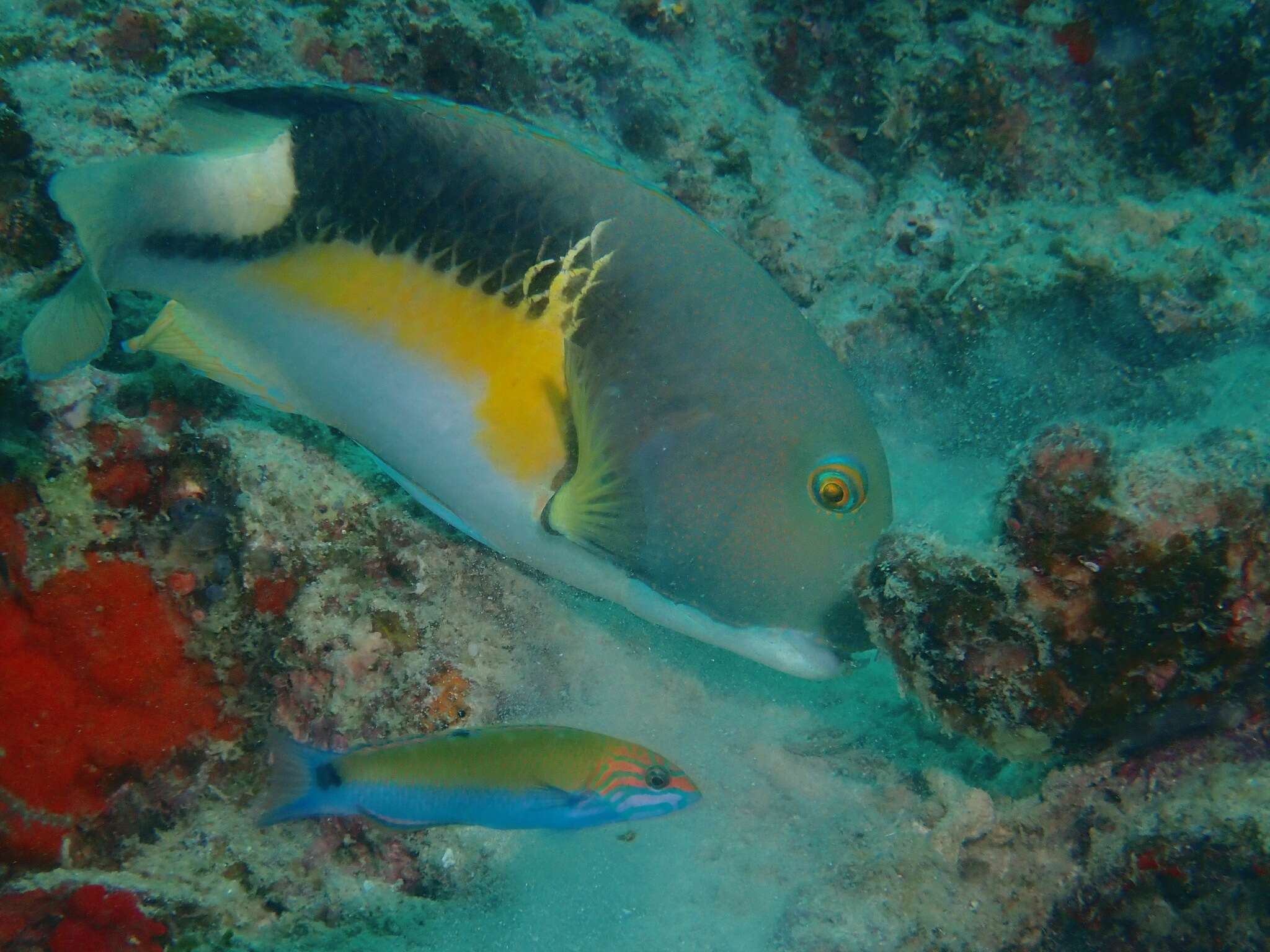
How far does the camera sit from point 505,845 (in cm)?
328

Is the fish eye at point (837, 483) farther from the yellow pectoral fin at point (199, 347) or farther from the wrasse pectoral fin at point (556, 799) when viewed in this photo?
the yellow pectoral fin at point (199, 347)

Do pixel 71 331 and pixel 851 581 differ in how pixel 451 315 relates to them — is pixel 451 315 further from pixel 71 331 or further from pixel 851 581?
pixel 851 581

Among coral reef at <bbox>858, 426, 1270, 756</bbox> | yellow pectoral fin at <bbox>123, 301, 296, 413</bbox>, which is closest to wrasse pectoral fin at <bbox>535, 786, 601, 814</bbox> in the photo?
coral reef at <bbox>858, 426, 1270, 756</bbox>

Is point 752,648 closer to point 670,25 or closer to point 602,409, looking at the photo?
point 602,409

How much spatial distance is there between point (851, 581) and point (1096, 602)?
A: 29.9 inches

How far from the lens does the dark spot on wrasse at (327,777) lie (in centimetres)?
251

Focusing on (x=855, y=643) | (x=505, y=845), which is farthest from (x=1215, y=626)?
(x=505, y=845)

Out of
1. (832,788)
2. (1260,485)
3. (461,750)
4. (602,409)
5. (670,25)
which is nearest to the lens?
(1260,485)

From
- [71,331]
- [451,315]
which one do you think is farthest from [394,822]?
[71,331]

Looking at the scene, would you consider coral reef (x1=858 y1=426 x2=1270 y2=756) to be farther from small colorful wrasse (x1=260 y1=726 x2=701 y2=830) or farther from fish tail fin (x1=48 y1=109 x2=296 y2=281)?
fish tail fin (x1=48 y1=109 x2=296 y2=281)

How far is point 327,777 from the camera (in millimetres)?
2520

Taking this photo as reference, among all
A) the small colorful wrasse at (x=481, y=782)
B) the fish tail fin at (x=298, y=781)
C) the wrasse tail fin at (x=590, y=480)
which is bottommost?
the fish tail fin at (x=298, y=781)

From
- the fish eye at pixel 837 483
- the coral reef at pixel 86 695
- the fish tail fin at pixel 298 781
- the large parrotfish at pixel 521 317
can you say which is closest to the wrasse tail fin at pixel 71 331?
the large parrotfish at pixel 521 317

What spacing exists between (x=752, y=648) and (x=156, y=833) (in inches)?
113
